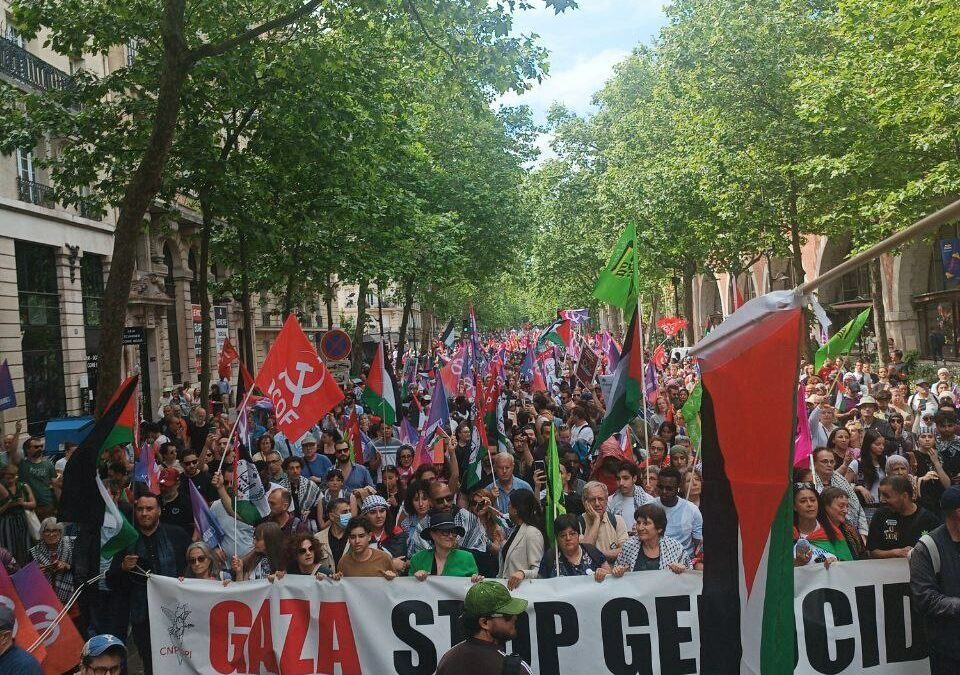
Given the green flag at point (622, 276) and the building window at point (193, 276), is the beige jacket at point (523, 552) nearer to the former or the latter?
the green flag at point (622, 276)

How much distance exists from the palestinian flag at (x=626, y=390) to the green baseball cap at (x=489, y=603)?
412cm

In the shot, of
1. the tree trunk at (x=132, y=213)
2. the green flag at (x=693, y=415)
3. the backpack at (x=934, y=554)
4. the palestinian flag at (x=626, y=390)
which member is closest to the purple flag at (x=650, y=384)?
the green flag at (x=693, y=415)

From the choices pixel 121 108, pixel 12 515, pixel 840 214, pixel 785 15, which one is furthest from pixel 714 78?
pixel 12 515

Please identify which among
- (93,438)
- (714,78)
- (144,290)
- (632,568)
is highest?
(714,78)

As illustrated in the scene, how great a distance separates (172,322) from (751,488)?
34.4 metres

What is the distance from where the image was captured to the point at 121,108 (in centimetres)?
1814

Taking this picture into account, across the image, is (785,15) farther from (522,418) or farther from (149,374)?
(149,374)

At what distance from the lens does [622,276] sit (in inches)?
402

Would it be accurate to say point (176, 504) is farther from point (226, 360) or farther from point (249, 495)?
point (226, 360)

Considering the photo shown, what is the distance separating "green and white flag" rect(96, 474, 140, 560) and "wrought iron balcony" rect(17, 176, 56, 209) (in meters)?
18.2

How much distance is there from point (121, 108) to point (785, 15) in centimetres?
1865

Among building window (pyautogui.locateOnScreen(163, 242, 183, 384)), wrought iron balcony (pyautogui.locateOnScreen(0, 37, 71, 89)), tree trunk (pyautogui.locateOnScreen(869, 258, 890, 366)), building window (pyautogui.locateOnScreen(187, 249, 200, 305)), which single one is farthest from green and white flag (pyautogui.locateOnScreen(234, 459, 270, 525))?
building window (pyautogui.locateOnScreen(187, 249, 200, 305))

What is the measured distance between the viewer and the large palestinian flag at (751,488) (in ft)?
12.3

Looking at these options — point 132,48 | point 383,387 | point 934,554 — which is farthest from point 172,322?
point 934,554
